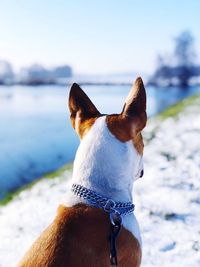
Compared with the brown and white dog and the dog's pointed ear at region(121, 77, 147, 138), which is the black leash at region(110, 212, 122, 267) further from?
the dog's pointed ear at region(121, 77, 147, 138)

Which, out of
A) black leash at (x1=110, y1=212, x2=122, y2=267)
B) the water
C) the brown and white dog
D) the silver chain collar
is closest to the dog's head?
the brown and white dog

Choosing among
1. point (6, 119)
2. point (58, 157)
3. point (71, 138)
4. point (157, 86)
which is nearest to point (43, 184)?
point (58, 157)

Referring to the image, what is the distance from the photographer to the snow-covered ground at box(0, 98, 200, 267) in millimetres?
4645

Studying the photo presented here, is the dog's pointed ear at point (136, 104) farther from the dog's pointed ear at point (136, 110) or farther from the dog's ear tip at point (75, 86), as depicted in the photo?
the dog's ear tip at point (75, 86)

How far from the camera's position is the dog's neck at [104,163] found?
108 inches

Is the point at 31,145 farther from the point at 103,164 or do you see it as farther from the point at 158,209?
the point at 103,164

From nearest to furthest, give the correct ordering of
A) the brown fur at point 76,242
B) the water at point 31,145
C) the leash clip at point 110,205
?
the brown fur at point 76,242 → the leash clip at point 110,205 → the water at point 31,145

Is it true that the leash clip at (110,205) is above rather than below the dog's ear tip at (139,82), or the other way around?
below

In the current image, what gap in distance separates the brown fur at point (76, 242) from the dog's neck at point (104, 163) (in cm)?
16

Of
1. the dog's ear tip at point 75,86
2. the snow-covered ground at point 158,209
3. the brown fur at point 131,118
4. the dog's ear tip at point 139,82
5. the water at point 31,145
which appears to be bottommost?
the water at point 31,145

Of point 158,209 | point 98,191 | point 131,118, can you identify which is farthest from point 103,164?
point 158,209

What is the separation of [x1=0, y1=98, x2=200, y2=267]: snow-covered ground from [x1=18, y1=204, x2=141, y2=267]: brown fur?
180 centimetres

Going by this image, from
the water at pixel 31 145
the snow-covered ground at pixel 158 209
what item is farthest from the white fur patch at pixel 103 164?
the water at pixel 31 145

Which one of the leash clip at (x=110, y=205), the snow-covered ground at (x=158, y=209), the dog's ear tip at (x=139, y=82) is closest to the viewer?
the leash clip at (x=110, y=205)
